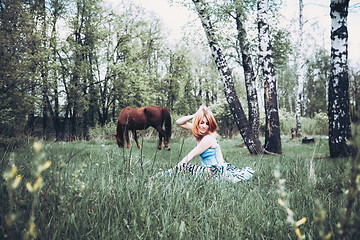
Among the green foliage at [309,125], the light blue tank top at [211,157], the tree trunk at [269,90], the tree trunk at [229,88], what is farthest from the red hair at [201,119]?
the green foliage at [309,125]

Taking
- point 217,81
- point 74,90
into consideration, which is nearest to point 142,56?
point 74,90

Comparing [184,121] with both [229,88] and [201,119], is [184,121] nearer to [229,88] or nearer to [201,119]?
[201,119]

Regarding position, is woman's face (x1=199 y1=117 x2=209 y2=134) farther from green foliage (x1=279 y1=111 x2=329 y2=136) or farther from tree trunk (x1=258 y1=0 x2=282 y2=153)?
green foliage (x1=279 y1=111 x2=329 y2=136)

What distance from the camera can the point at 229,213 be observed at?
2166 mm

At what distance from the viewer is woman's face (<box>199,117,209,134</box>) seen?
3.72m

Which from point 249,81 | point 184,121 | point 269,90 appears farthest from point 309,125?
point 184,121

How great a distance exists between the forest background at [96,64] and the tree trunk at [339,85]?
1.44 metres

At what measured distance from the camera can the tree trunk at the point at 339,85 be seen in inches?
214

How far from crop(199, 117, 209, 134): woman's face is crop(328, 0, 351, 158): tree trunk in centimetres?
375

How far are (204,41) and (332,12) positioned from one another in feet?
36.7

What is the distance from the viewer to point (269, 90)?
774 centimetres

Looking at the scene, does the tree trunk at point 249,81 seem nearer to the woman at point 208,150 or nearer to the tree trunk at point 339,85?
the tree trunk at point 339,85

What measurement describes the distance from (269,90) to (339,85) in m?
2.39

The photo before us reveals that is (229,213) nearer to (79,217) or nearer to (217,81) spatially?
(79,217)
